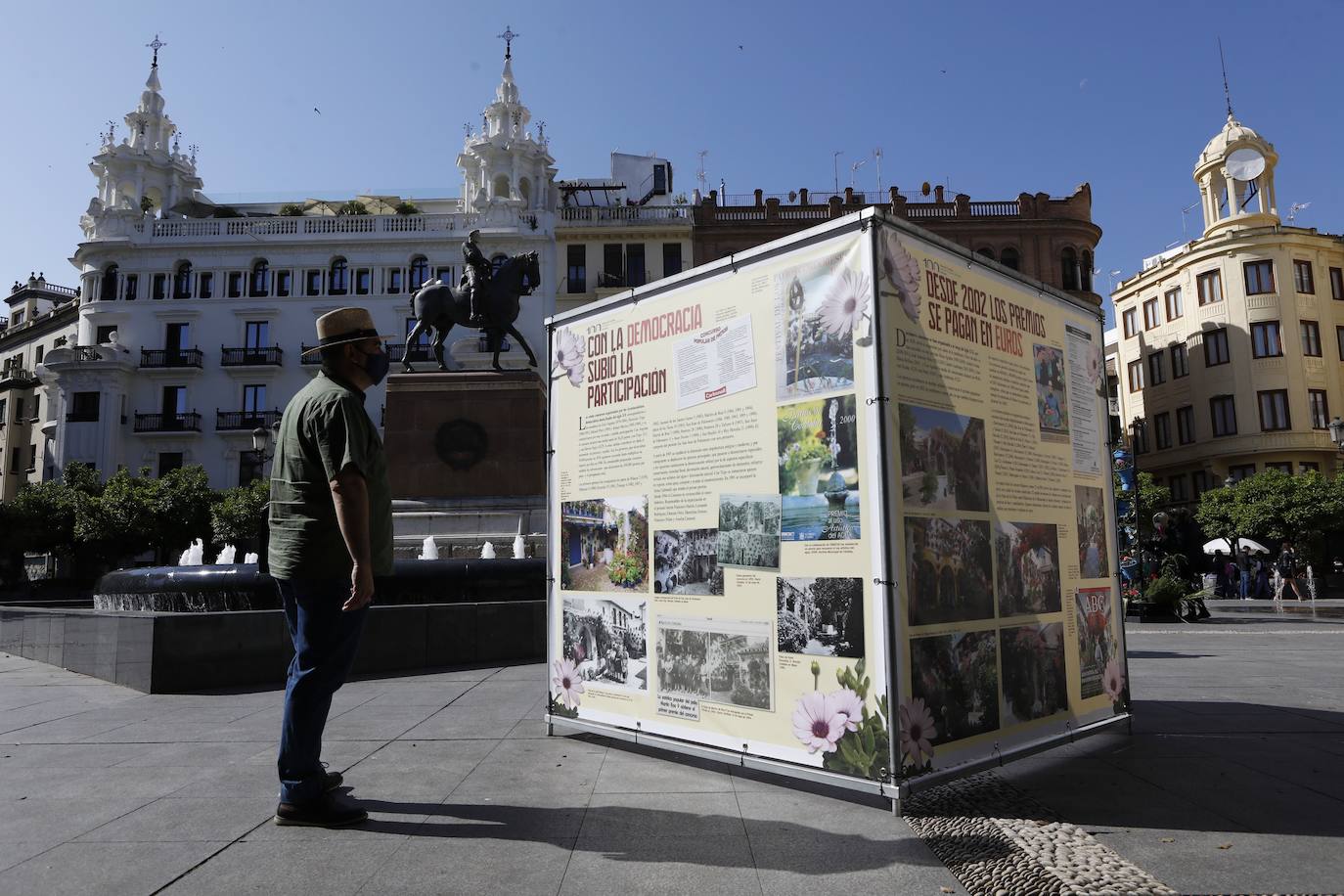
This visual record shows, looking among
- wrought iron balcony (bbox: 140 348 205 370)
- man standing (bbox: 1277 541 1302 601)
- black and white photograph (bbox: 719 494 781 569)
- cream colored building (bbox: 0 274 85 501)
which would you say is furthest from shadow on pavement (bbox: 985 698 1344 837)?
cream colored building (bbox: 0 274 85 501)

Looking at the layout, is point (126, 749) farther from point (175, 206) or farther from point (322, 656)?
point (175, 206)

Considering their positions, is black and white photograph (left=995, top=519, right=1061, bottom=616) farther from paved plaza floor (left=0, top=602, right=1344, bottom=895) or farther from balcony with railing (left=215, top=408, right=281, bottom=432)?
balcony with railing (left=215, top=408, right=281, bottom=432)

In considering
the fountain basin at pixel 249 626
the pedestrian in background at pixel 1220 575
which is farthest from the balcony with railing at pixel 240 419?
the pedestrian in background at pixel 1220 575

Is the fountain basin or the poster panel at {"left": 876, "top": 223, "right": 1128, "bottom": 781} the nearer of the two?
the poster panel at {"left": 876, "top": 223, "right": 1128, "bottom": 781}

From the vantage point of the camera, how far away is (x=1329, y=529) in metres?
33.0

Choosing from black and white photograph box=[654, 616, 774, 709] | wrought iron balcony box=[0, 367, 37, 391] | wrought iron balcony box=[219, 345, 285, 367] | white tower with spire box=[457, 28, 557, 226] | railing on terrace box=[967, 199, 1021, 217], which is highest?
white tower with spire box=[457, 28, 557, 226]

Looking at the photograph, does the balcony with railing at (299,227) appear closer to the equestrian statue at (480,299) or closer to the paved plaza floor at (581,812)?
the equestrian statue at (480,299)

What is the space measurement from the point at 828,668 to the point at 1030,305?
2479 millimetres

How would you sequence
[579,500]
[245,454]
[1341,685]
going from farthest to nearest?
[245,454], [1341,685], [579,500]

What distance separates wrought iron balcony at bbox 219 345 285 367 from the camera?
4453 centimetres

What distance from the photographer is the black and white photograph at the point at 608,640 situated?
16.6ft

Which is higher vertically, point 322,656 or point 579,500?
point 579,500

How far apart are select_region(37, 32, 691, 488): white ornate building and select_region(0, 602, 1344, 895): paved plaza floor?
39.4 meters

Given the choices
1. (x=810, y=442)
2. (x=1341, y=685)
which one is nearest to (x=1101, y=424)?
(x=810, y=442)
